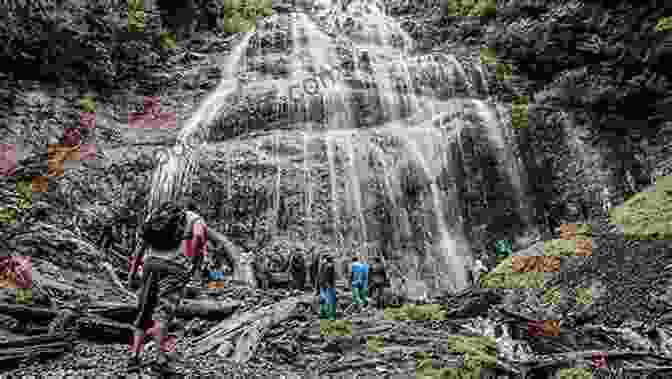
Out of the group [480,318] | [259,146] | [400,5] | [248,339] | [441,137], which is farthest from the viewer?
[400,5]

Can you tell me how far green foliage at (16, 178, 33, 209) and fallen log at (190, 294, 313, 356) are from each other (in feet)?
22.8

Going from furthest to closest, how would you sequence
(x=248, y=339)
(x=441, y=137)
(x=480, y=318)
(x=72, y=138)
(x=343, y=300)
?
(x=441, y=137)
(x=72, y=138)
(x=343, y=300)
(x=480, y=318)
(x=248, y=339)

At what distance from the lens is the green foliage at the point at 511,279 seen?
28.7ft

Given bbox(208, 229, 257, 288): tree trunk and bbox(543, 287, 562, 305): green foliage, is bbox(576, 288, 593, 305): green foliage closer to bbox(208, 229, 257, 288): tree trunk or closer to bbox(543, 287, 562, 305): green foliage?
bbox(543, 287, 562, 305): green foliage

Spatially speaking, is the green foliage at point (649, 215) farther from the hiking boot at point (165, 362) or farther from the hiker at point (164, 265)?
the hiking boot at point (165, 362)

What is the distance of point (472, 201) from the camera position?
640 inches

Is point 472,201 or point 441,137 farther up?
point 441,137

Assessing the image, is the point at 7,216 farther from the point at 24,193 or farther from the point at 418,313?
the point at 418,313

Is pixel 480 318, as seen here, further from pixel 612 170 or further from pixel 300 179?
pixel 612 170

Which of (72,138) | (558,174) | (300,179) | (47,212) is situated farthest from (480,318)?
(72,138)

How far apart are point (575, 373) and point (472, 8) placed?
2433 centimetres

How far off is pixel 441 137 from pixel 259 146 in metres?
6.70

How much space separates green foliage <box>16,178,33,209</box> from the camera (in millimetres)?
10641

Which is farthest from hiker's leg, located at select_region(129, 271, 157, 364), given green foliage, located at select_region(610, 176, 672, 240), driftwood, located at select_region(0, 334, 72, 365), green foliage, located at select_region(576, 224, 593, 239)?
green foliage, located at select_region(576, 224, 593, 239)
